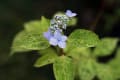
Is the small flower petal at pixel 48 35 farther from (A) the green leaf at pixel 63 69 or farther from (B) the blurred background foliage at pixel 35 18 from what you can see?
(B) the blurred background foliage at pixel 35 18

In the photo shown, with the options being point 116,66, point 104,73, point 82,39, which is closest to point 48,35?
point 82,39

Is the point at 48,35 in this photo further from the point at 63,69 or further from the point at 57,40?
the point at 63,69

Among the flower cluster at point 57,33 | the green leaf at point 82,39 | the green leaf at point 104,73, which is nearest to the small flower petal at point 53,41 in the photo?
the flower cluster at point 57,33

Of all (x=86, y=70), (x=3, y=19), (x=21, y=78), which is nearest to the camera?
(x=86, y=70)

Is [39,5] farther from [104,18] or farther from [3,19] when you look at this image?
[104,18]

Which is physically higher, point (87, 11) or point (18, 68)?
point (87, 11)

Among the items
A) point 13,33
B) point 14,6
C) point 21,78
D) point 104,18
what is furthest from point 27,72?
point 104,18
